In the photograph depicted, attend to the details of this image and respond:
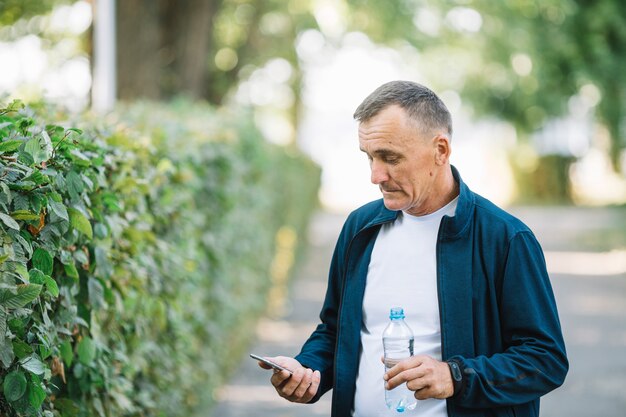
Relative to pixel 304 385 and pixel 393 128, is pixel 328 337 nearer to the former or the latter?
pixel 304 385

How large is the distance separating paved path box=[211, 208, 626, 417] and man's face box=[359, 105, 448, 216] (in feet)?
17.0

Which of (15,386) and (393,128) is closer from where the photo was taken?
(15,386)

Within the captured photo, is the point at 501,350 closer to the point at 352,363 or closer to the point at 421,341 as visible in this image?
the point at 421,341

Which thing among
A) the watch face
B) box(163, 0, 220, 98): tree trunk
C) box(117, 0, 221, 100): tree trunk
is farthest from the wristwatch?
box(163, 0, 220, 98): tree trunk

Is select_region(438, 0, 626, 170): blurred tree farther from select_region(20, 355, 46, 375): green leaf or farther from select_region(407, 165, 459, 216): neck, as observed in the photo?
select_region(20, 355, 46, 375): green leaf

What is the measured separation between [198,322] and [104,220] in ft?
9.37

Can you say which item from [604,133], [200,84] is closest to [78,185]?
[200,84]

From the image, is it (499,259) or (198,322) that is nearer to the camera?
(499,259)

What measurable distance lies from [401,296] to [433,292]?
111 mm

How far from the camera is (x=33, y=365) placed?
8.84 ft

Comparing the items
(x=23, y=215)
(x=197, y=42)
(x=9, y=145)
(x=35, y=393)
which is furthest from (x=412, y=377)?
(x=197, y=42)

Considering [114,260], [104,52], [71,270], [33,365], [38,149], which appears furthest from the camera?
[104,52]

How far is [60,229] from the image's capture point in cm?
296

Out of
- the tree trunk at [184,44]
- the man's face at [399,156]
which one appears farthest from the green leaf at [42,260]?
the tree trunk at [184,44]
